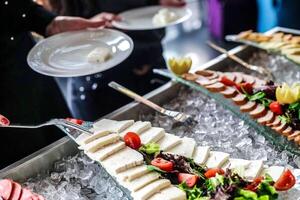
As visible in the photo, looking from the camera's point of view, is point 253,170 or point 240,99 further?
point 240,99

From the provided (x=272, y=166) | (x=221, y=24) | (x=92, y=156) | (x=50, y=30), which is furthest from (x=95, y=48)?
(x=221, y=24)

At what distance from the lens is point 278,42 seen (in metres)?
2.14

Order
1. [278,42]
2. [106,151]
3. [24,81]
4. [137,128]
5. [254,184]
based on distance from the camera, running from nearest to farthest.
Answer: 1. [254,184]
2. [106,151]
3. [137,128]
4. [24,81]
5. [278,42]

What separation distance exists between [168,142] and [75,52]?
0.68 metres

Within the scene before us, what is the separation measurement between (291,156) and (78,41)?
106 cm

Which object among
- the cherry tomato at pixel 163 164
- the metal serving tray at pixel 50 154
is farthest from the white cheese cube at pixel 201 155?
the metal serving tray at pixel 50 154

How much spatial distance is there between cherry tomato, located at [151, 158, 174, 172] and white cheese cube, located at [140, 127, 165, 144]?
5.5 inches

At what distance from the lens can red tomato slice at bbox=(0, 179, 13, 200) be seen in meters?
1.30

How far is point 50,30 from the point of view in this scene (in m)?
2.05

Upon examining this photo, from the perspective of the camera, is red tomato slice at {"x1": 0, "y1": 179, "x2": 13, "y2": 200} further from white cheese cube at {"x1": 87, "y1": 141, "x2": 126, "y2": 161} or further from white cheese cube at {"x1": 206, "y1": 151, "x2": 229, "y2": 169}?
white cheese cube at {"x1": 206, "y1": 151, "x2": 229, "y2": 169}

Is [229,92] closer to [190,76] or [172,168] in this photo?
[190,76]

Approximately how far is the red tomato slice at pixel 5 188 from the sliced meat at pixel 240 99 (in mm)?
874

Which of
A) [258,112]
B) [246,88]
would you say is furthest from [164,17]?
[258,112]

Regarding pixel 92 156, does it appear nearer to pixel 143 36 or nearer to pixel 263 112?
pixel 263 112
